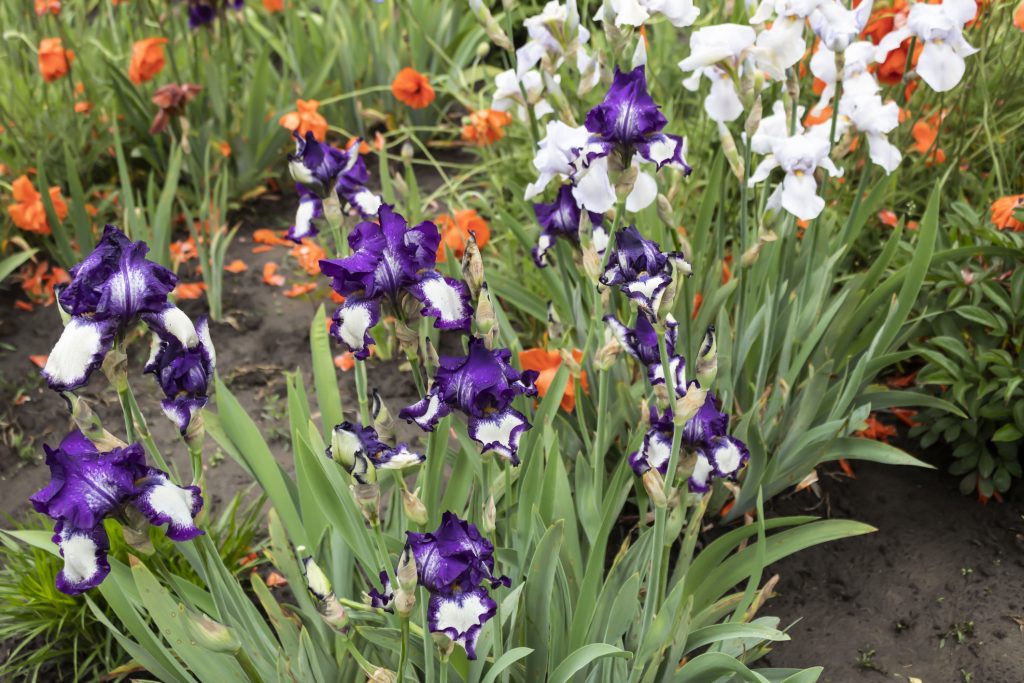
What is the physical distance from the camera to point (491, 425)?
1277 mm

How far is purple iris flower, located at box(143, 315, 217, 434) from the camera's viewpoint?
1.33m

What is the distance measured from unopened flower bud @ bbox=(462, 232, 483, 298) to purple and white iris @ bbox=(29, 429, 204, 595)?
19.3 inches

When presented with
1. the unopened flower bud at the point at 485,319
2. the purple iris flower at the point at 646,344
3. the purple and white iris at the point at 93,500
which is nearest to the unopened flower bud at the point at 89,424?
the purple and white iris at the point at 93,500

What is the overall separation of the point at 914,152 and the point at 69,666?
276 centimetres

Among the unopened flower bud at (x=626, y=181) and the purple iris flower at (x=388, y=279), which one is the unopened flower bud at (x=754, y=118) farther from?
the purple iris flower at (x=388, y=279)

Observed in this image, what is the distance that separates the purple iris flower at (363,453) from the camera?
4.02 feet

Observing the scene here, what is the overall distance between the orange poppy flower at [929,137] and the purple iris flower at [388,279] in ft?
6.18

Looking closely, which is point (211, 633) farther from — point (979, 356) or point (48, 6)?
point (48, 6)

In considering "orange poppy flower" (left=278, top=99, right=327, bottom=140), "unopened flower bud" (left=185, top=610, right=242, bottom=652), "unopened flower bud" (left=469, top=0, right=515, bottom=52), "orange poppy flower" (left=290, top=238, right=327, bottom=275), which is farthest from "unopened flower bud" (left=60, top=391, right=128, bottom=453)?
"orange poppy flower" (left=278, top=99, right=327, bottom=140)

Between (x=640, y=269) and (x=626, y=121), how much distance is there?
22cm

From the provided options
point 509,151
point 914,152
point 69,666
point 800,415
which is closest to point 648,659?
point 800,415

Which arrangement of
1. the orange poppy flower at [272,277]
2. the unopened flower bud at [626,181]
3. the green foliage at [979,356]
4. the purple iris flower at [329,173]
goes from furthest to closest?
the orange poppy flower at [272,277] → the green foliage at [979,356] → the purple iris flower at [329,173] → the unopened flower bud at [626,181]

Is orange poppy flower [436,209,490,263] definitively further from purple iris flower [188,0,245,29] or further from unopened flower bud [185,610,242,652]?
purple iris flower [188,0,245,29]

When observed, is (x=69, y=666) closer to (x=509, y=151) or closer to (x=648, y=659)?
(x=648, y=659)
